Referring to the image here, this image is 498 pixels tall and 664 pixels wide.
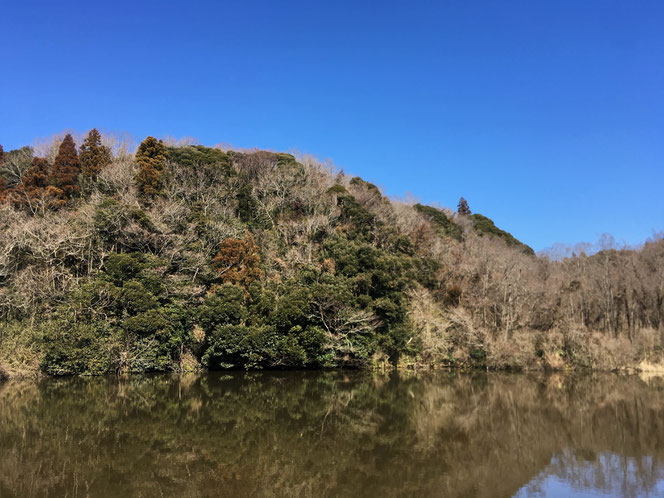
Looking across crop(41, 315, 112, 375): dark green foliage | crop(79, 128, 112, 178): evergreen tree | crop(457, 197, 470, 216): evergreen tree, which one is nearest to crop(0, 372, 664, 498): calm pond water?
→ crop(41, 315, 112, 375): dark green foliage

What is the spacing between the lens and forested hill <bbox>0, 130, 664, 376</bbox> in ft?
68.7

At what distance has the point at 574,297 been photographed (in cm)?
3262

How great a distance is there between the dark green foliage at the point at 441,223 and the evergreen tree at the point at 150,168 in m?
26.9

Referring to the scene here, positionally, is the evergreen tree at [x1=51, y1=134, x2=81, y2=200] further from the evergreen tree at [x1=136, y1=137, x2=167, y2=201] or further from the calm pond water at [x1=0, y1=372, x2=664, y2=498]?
the calm pond water at [x1=0, y1=372, x2=664, y2=498]

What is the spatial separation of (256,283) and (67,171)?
18.0 meters

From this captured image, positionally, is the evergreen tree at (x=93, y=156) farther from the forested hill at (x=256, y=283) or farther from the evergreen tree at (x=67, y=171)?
the evergreen tree at (x=67, y=171)

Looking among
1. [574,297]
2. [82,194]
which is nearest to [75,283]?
[82,194]

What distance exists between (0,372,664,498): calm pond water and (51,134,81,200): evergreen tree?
53.4ft

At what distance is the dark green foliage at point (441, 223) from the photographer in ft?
148

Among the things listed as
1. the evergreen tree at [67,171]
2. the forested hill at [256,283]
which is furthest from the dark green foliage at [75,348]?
the evergreen tree at [67,171]

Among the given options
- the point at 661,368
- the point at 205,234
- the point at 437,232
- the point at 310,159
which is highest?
the point at 310,159

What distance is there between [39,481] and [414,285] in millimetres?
24179

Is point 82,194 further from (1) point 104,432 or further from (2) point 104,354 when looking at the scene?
(1) point 104,432

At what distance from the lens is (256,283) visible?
24.8 meters
